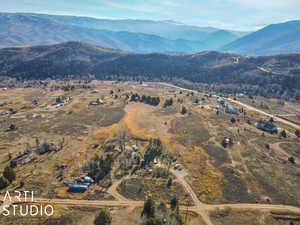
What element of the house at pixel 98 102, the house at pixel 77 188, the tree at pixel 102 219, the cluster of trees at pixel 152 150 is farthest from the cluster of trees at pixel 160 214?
the house at pixel 98 102

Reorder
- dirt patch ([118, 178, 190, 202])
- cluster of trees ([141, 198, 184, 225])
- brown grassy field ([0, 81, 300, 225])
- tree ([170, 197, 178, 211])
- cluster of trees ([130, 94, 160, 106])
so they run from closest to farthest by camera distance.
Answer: cluster of trees ([141, 198, 184, 225]), tree ([170, 197, 178, 211]), dirt patch ([118, 178, 190, 202]), brown grassy field ([0, 81, 300, 225]), cluster of trees ([130, 94, 160, 106])

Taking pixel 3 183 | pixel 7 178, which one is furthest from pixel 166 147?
pixel 3 183

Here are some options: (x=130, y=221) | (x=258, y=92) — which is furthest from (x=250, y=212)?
(x=258, y=92)

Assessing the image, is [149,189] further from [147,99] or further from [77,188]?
[147,99]

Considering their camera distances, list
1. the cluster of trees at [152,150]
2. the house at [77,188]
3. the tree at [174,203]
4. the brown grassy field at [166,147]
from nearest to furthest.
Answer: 1. the tree at [174,203]
2. the house at [77,188]
3. the brown grassy field at [166,147]
4. the cluster of trees at [152,150]

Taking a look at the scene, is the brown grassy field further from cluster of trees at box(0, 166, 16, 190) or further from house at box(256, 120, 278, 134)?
house at box(256, 120, 278, 134)

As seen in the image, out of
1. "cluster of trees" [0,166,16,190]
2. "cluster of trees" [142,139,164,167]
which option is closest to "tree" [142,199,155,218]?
"cluster of trees" [142,139,164,167]

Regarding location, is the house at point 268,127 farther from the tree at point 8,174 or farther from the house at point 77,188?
the tree at point 8,174
